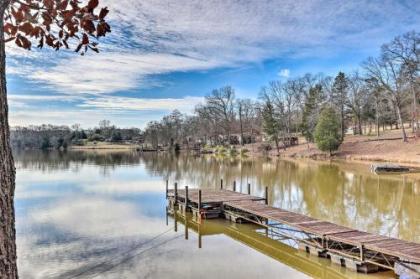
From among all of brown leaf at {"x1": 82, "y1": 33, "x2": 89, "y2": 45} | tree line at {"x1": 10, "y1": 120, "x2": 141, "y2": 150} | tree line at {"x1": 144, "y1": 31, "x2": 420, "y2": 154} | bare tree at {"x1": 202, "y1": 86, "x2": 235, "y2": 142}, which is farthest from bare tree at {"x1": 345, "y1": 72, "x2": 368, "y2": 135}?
tree line at {"x1": 10, "y1": 120, "x2": 141, "y2": 150}

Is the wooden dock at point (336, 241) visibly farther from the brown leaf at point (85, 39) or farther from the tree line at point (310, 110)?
the tree line at point (310, 110)

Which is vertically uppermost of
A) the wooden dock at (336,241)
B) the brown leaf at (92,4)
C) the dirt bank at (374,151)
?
the brown leaf at (92,4)

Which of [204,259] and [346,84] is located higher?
[346,84]

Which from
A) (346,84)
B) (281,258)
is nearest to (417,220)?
(281,258)

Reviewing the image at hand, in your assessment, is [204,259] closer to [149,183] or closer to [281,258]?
[281,258]

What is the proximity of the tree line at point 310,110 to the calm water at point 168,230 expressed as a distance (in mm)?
21229

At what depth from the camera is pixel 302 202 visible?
2108 centimetres

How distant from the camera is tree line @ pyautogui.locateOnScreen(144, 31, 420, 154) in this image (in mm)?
46656

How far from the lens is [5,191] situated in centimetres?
196

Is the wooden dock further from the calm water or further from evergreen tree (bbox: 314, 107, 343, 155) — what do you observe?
evergreen tree (bbox: 314, 107, 343, 155)

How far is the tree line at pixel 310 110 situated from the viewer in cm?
4666

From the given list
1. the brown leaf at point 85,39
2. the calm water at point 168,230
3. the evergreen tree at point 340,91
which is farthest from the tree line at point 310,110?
the brown leaf at point 85,39

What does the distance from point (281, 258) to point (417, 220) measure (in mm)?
7784

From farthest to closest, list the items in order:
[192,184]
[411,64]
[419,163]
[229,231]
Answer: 1. [411,64]
2. [419,163]
3. [192,184]
4. [229,231]
